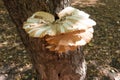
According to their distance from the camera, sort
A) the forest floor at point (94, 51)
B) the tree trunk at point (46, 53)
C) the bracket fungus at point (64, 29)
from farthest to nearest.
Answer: the forest floor at point (94, 51), the tree trunk at point (46, 53), the bracket fungus at point (64, 29)

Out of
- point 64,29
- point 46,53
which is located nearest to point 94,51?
point 46,53

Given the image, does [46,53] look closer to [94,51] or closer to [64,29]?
[64,29]

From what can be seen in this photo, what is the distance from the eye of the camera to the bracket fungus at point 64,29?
958mm

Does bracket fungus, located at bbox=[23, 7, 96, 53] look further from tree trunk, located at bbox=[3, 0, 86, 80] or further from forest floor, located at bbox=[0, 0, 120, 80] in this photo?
forest floor, located at bbox=[0, 0, 120, 80]

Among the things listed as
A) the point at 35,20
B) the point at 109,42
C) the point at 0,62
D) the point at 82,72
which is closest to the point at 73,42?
the point at 35,20

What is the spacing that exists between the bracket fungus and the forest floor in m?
1.76

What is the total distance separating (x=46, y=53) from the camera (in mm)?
1424

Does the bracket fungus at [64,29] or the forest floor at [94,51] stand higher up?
the bracket fungus at [64,29]

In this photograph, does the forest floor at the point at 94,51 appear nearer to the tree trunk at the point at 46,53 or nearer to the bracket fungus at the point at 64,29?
the tree trunk at the point at 46,53

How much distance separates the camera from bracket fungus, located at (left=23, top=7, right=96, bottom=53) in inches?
37.7

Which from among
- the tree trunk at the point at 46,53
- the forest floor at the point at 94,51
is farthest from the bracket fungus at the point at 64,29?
the forest floor at the point at 94,51

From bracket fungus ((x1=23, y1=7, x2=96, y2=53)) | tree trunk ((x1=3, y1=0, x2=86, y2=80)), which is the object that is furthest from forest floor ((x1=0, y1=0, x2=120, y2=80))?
bracket fungus ((x1=23, y1=7, x2=96, y2=53))

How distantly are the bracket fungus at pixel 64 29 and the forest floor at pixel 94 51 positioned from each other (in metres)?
1.76

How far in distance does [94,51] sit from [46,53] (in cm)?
186
